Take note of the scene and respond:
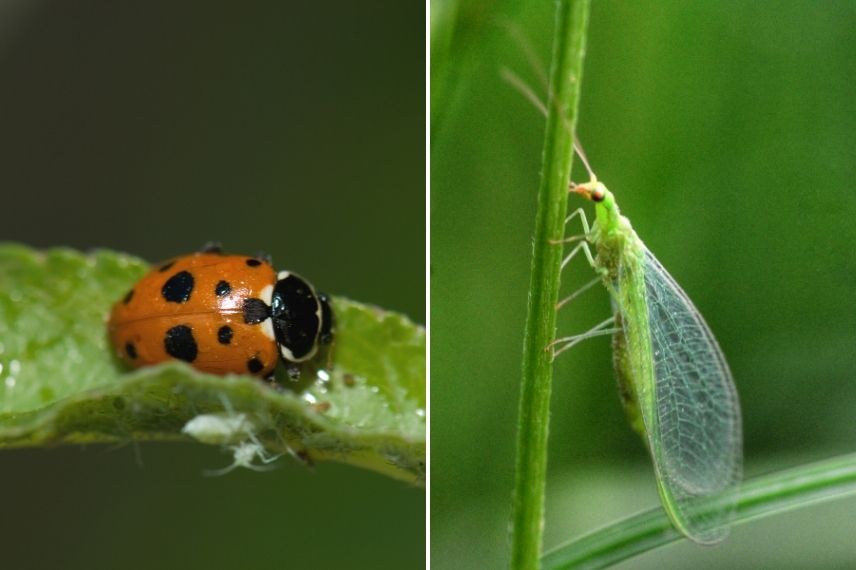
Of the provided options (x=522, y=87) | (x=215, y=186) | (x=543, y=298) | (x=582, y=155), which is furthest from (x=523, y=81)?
(x=215, y=186)

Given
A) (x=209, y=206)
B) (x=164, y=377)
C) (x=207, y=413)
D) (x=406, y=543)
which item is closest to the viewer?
(x=164, y=377)


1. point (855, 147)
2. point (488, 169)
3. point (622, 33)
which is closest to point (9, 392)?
point (488, 169)

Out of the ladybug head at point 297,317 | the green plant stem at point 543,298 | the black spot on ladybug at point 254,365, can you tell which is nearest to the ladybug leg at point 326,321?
the ladybug head at point 297,317

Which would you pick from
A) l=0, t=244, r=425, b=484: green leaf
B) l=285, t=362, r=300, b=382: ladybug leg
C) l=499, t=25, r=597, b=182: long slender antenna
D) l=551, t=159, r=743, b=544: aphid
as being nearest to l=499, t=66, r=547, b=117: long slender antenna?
l=499, t=25, r=597, b=182: long slender antenna

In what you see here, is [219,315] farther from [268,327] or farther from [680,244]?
[680,244]

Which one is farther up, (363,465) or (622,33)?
(622,33)

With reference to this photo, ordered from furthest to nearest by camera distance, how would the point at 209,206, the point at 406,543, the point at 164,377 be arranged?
the point at 209,206
the point at 406,543
the point at 164,377

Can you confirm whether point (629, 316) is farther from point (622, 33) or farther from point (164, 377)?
point (164, 377)
